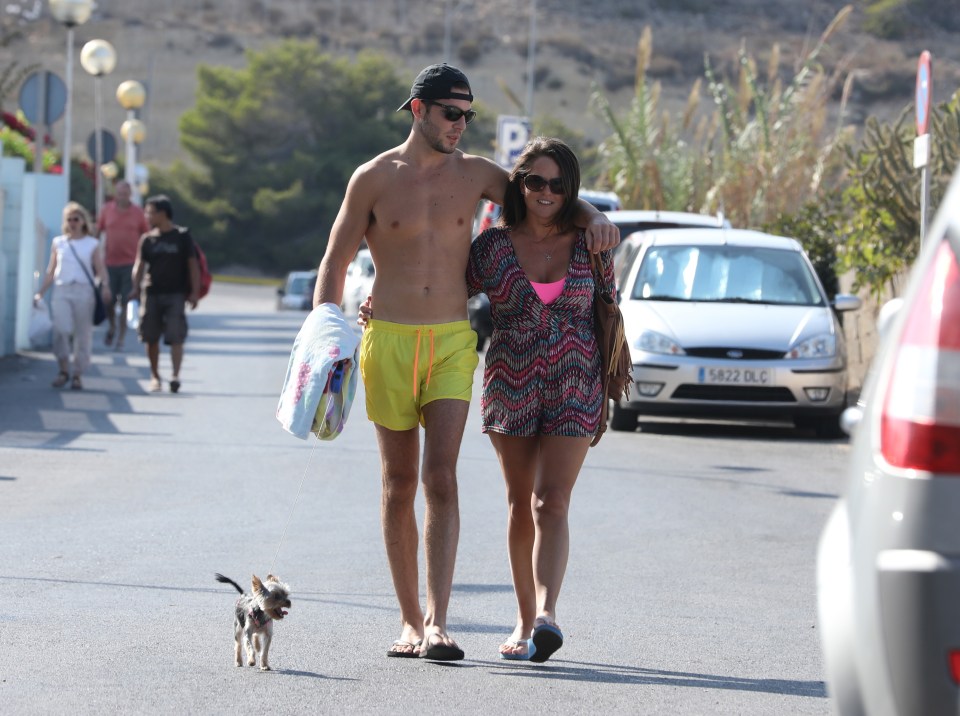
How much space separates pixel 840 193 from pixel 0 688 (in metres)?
17.6

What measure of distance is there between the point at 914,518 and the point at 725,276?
12.0 meters

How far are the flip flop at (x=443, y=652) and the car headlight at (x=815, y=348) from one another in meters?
8.54

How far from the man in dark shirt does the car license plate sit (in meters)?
5.10

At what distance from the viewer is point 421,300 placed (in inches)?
239

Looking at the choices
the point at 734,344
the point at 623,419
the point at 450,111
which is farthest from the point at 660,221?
the point at 450,111

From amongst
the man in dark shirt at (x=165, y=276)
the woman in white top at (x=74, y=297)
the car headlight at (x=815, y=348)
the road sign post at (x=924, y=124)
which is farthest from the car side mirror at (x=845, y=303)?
the woman in white top at (x=74, y=297)

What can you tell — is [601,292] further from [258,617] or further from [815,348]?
[815,348]

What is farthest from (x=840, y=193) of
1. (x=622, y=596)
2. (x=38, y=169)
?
(x=622, y=596)

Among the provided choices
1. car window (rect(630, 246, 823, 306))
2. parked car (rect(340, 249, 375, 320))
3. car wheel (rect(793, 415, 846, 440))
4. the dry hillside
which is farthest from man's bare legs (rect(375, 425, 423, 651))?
the dry hillside

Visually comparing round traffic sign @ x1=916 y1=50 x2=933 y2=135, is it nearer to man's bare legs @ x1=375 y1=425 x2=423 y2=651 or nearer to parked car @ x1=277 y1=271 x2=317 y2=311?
man's bare legs @ x1=375 y1=425 x2=423 y2=651

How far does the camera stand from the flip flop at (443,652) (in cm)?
592

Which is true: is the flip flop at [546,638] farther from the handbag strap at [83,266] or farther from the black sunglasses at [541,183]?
the handbag strap at [83,266]

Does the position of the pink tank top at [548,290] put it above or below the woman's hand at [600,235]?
below

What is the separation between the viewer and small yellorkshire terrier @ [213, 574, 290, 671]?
571cm
